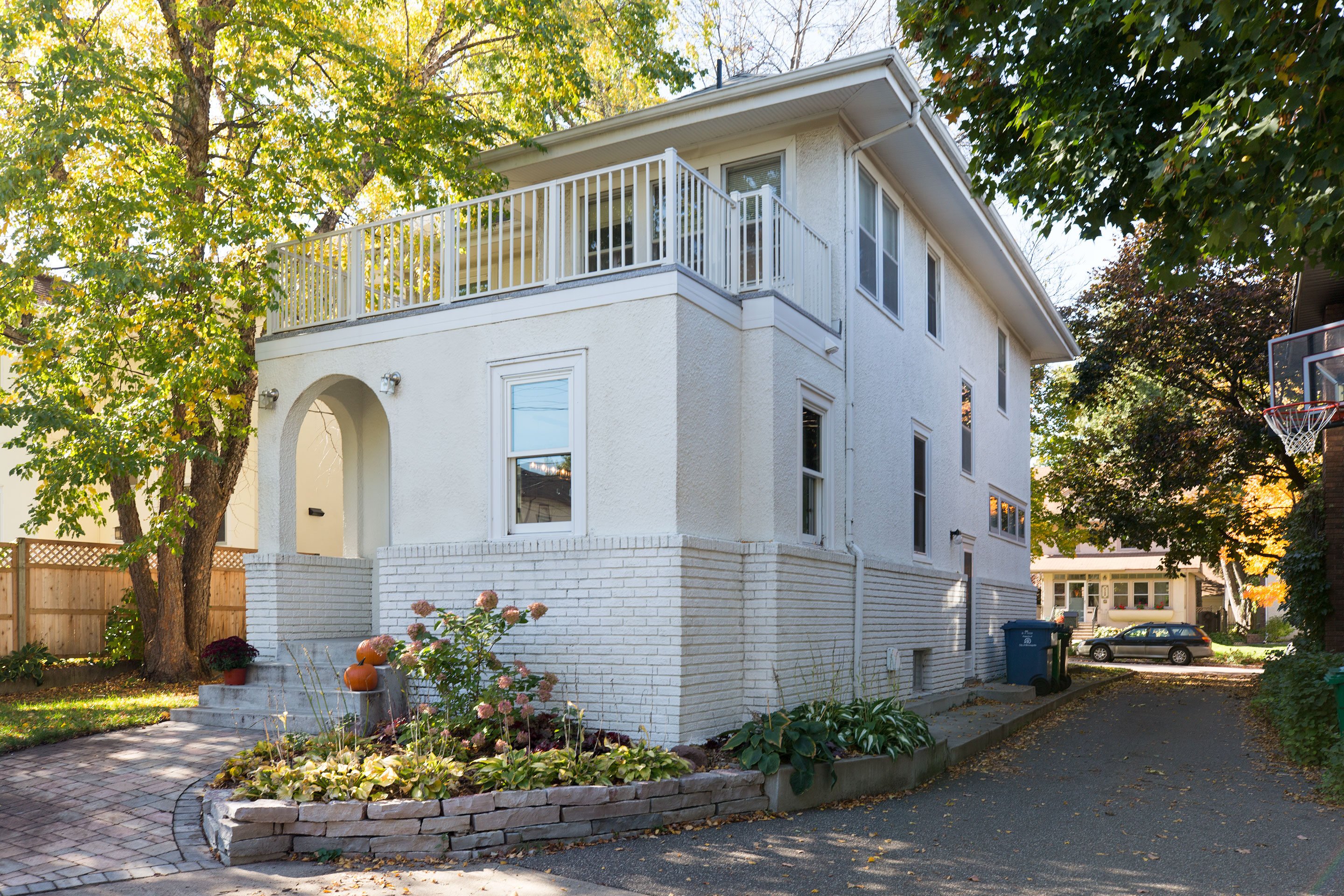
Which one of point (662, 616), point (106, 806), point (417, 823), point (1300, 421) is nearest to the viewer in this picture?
point (417, 823)

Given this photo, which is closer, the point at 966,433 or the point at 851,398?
the point at 851,398

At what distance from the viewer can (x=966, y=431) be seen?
1667 cm

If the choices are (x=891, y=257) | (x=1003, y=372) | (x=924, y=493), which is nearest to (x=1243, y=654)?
(x=1003, y=372)

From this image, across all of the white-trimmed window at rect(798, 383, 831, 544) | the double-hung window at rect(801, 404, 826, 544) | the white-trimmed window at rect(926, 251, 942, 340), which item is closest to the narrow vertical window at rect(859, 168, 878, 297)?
the white-trimmed window at rect(798, 383, 831, 544)

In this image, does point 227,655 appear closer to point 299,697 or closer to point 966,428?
point 299,697

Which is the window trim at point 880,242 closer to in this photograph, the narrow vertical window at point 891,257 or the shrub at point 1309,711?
the narrow vertical window at point 891,257

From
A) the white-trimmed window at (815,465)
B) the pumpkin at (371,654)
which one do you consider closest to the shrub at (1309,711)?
the white-trimmed window at (815,465)

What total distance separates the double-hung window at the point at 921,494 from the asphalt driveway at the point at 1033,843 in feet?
13.4

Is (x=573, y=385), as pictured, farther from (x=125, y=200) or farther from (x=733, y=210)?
(x=125, y=200)

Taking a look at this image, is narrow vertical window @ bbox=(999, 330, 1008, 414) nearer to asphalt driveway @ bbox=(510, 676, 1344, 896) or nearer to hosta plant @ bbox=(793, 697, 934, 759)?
asphalt driveway @ bbox=(510, 676, 1344, 896)

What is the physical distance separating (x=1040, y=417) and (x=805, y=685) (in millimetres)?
21913

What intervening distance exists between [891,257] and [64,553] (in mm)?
11783

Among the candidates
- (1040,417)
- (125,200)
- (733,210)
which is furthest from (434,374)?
(1040,417)

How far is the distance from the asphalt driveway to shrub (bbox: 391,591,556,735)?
1.65 metres
